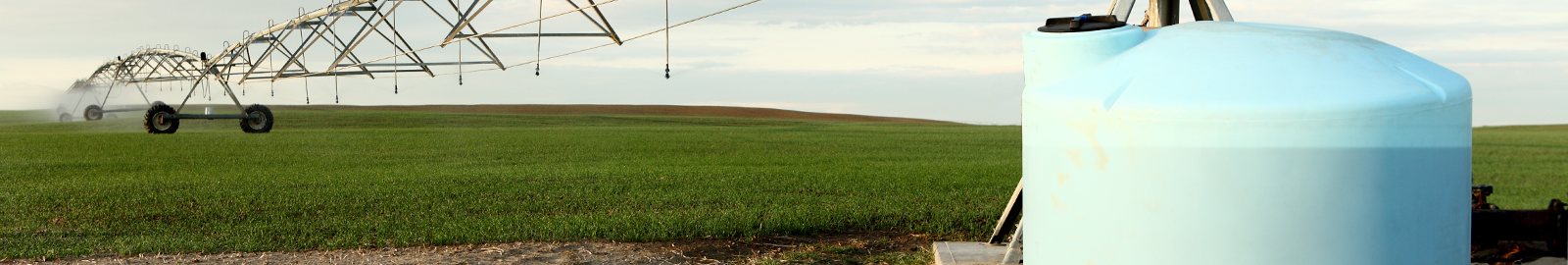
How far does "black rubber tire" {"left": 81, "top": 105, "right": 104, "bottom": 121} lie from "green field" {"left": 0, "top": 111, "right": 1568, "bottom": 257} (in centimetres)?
1562

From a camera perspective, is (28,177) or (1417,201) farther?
(28,177)

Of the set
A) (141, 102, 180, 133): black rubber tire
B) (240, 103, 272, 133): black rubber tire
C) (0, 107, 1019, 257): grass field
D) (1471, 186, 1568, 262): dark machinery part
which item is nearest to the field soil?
(0, 107, 1019, 257): grass field

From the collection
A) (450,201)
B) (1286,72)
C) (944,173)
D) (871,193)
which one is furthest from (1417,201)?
(944,173)

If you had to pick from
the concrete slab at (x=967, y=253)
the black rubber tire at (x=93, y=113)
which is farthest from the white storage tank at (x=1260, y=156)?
the black rubber tire at (x=93, y=113)

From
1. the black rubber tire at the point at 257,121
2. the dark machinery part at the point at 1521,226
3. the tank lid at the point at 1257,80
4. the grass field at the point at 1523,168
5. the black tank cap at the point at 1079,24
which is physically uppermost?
the black tank cap at the point at 1079,24

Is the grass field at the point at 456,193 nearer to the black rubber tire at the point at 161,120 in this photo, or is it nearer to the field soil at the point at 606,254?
the field soil at the point at 606,254

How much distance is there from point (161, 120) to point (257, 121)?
2266 mm

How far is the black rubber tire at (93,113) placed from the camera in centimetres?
3291

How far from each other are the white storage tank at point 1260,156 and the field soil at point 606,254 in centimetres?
295

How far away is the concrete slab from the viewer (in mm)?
4988

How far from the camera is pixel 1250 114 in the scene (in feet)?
7.97

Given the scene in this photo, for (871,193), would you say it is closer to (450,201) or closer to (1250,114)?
(450,201)

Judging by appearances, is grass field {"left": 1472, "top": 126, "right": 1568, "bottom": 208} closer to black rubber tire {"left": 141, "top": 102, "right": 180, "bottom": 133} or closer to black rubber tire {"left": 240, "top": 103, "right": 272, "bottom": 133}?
black rubber tire {"left": 240, "top": 103, "right": 272, "bottom": 133}

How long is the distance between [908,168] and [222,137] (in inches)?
631
